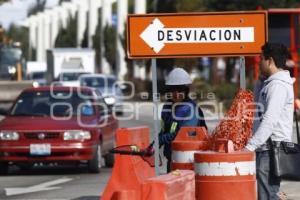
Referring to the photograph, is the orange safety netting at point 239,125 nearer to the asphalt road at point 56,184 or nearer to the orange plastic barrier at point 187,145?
the orange plastic barrier at point 187,145

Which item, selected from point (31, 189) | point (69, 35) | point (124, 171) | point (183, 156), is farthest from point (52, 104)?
point (69, 35)

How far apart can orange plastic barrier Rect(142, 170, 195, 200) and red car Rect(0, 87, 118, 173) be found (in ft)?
29.0

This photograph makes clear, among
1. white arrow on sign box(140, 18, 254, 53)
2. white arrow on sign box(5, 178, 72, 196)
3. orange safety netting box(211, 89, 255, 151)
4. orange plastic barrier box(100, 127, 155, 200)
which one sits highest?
white arrow on sign box(140, 18, 254, 53)

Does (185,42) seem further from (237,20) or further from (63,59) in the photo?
(63,59)

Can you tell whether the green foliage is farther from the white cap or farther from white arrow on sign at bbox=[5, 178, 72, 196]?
the white cap

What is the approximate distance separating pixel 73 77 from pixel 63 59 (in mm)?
8752

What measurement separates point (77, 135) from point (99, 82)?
2533 cm

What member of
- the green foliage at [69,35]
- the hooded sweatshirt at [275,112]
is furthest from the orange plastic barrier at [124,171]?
the green foliage at [69,35]

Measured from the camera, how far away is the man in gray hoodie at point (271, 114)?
8.91 metres

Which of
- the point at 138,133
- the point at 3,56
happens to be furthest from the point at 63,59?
the point at 138,133

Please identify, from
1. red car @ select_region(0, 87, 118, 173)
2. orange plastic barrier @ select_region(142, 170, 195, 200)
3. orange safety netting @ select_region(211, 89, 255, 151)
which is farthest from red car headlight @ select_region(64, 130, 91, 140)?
orange plastic barrier @ select_region(142, 170, 195, 200)

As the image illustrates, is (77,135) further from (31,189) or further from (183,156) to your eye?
(183,156)

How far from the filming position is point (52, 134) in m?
18.2

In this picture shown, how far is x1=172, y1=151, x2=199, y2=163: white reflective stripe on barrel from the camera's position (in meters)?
10.5
